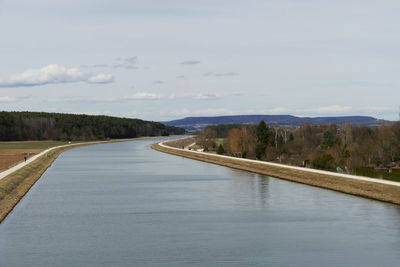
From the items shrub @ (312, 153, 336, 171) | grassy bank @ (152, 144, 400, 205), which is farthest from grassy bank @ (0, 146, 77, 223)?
shrub @ (312, 153, 336, 171)

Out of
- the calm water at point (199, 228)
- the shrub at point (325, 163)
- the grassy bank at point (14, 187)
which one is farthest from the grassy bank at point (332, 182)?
the grassy bank at point (14, 187)

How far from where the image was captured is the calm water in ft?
65.8

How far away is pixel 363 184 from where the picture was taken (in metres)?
40.1

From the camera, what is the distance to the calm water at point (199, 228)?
20047mm

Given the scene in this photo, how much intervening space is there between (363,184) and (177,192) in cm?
1316

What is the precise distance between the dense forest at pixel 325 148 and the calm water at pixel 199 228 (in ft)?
65.6

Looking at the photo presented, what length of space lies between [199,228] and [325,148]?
87.1 m

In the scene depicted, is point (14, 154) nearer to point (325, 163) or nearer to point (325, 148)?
point (325, 163)

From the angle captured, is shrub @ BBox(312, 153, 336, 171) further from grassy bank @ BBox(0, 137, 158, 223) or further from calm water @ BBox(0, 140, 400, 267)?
grassy bank @ BBox(0, 137, 158, 223)

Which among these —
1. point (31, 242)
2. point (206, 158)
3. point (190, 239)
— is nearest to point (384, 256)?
point (190, 239)

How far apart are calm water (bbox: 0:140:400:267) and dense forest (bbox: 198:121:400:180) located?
20004 millimetres

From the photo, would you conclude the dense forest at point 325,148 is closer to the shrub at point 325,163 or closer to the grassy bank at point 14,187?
the shrub at point 325,163

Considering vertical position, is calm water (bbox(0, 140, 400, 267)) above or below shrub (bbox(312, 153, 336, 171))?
below

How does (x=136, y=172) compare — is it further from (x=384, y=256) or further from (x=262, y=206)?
(x=384, y=256)
